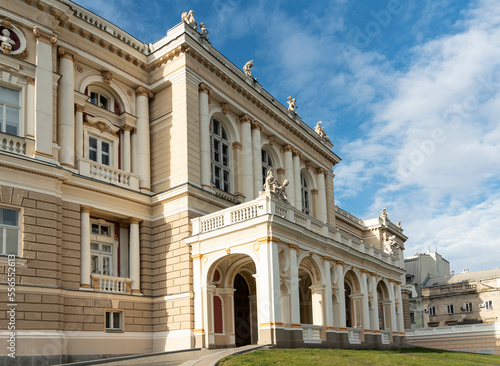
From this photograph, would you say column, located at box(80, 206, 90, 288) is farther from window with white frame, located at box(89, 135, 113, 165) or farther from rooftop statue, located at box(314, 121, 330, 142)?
rooftop statue, located at box(314, 121, 330, 142)

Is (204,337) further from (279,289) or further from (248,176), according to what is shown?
(248,176)

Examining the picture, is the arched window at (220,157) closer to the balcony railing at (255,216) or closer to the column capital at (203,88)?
the column capital at (203,88)

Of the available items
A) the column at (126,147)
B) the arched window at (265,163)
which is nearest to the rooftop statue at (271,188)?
the column at (126,147)

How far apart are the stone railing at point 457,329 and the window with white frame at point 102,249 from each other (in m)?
38.0

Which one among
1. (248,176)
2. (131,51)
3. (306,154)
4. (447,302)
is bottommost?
(447,302)

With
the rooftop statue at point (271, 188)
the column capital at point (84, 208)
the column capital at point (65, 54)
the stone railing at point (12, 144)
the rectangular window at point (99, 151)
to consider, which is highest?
the column capital at point (65, 54)

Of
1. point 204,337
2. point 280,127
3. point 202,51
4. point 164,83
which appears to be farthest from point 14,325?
point 280,127

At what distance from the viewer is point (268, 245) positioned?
88.0ft

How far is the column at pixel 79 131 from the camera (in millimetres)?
29219

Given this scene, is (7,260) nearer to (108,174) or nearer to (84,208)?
(84,208)

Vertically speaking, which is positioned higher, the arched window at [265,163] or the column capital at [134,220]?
the arched window at [265,163]

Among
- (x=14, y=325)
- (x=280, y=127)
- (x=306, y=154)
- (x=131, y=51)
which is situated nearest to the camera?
(x=14, y=325)

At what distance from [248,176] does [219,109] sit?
4667 mm

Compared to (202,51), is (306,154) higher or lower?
lower
